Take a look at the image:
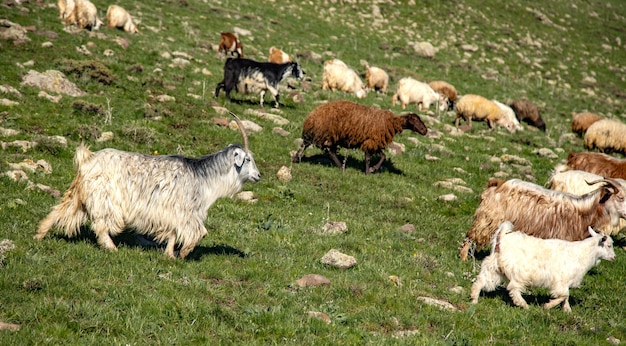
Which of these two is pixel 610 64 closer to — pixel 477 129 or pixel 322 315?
pixel 477 129

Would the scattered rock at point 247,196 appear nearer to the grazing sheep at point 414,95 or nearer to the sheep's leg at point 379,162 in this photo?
the sheep's leg at point 379,162

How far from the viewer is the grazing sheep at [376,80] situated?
30125mm

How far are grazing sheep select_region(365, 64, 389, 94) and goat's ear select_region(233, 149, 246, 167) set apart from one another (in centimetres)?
2087

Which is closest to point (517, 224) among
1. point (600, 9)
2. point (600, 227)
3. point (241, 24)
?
point (600, 227)

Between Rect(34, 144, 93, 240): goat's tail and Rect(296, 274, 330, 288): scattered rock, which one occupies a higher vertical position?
Rect(34, 144, 93, 240): goat's tail

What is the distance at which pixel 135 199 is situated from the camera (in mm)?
9055

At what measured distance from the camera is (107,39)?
2462cm

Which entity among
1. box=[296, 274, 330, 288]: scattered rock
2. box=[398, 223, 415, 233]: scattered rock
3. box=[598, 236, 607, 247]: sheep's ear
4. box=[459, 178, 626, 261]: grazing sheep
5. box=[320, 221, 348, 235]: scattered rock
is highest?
box=[598, 236, 607, 247]: sheep's ear

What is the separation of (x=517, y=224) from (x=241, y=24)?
27.7 metres

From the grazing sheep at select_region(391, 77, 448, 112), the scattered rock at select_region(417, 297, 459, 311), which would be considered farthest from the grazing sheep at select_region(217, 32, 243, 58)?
the scattered rock at select_region(417, 297, 459, 311)

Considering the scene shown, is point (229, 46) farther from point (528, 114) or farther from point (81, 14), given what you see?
point (528, 114)

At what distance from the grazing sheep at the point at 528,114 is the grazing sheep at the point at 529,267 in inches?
871

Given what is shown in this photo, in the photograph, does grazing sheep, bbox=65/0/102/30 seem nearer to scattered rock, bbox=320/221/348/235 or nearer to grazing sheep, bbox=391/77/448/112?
grazing sheep, bbox=391/77/448/112

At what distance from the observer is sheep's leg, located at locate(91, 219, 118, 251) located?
29.2 feet
